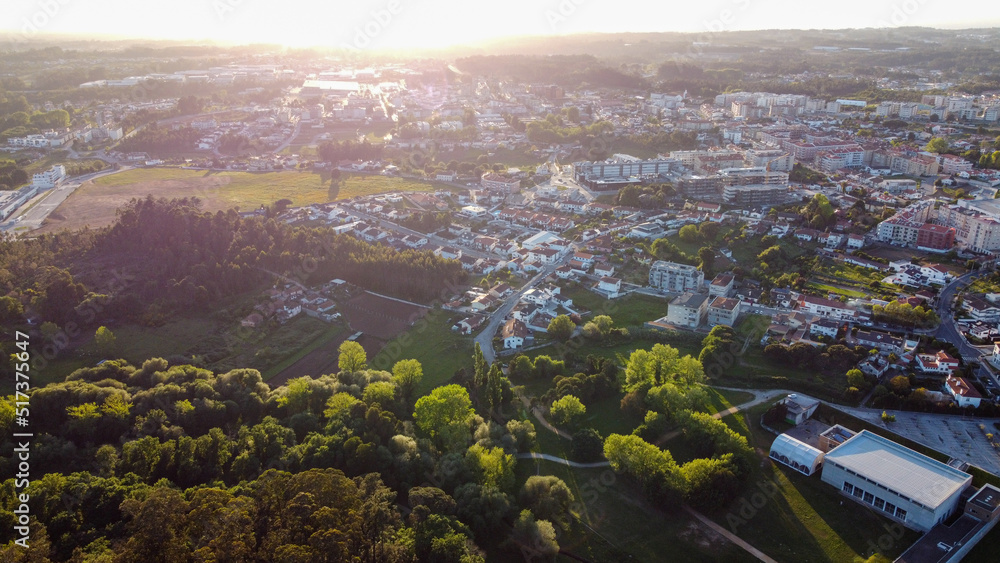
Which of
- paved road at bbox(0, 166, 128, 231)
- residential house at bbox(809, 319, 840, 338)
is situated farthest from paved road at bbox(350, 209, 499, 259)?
paved road at bbox(0, 166, 128, 231)

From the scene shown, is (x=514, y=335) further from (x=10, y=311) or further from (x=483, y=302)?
(x=10, y=311)

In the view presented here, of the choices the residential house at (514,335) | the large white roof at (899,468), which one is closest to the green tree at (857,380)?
the large white roof at (899,468)

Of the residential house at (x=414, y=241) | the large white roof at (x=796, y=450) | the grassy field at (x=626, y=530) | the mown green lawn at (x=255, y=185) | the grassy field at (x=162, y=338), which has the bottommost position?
the grassy field at (x=626, y=530)

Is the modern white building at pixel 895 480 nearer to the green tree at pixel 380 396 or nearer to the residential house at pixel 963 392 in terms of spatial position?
the residential house at pixel 963 392

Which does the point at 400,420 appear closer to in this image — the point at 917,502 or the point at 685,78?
the point at 917,502

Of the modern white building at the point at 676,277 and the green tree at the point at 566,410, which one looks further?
the modern white building at the point at 676,277

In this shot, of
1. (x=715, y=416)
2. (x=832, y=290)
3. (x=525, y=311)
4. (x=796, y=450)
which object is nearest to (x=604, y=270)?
(x=525, y=311)

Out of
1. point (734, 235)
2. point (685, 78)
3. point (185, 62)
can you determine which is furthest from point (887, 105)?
point (185, 62)
